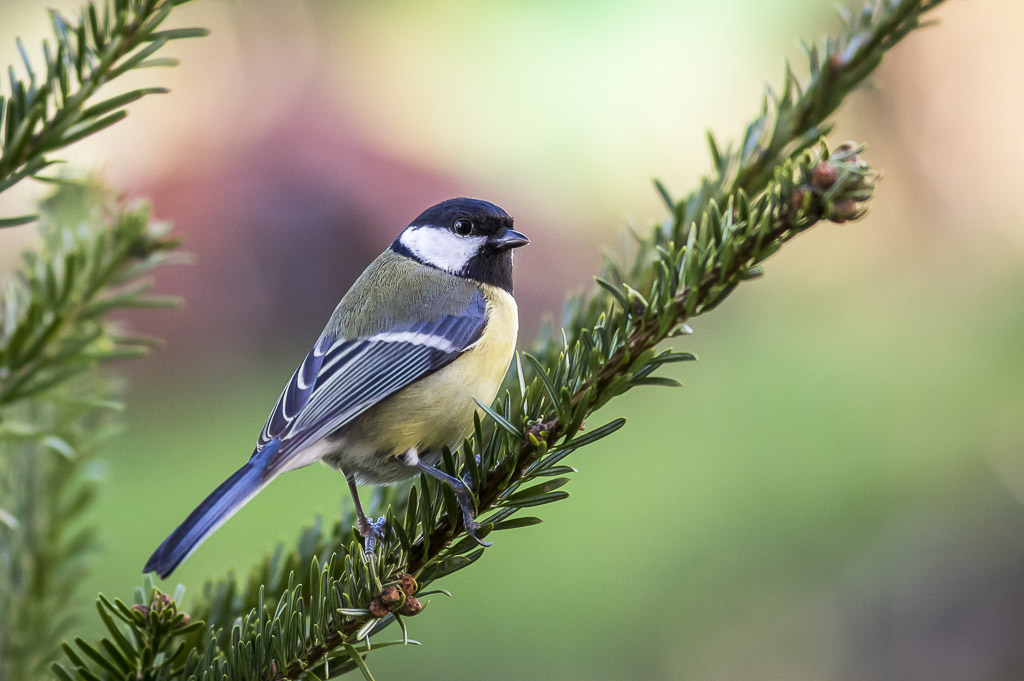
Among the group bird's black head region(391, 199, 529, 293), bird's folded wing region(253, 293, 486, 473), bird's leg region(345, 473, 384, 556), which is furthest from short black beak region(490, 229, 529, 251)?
bird's leg region(345, 473, 384, 556)

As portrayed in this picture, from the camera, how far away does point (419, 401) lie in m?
1.28

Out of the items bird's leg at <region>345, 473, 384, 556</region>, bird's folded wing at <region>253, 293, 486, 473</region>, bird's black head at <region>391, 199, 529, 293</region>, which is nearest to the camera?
bird's leg at <region>345, 473, 384, 556</region>

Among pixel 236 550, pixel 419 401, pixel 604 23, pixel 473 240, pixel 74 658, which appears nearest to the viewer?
pixel 74 658

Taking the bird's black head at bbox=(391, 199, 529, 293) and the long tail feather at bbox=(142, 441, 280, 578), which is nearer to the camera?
the long tail feather at bbox=(142, 441, 280, 578)

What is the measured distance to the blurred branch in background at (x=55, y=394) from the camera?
2.44 ft

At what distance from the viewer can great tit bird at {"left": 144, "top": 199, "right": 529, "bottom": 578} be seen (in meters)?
1.23

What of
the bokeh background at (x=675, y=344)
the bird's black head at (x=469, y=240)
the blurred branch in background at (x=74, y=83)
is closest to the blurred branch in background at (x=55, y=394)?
the blurred branch in background at (x=74, y=83)

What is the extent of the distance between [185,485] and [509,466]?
1.95 meters

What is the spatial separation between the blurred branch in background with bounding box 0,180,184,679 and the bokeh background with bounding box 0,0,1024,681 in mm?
1266

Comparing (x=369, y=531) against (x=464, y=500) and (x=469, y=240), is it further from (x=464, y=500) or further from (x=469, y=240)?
(x=469, y=240)

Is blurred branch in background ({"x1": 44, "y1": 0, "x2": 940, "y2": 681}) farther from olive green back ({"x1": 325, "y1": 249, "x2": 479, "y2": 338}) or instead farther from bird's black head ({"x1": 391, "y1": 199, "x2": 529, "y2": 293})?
bird's black head ({"x1": 391, "y1": 199, "x2": 529, "y2": 293})

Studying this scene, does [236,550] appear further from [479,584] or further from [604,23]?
[604,23]

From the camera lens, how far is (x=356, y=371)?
4.32ft

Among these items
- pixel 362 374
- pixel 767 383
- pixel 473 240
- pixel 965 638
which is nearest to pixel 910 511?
pixel 965 638
